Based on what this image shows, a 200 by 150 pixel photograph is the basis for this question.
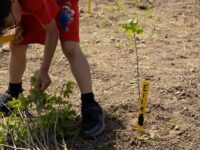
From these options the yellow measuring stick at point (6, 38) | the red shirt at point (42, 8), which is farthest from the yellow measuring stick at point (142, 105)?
the yellow measuring stick at point (6, 38)

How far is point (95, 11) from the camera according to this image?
4.14 m

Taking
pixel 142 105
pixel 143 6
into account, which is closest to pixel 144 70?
pixel 142 105

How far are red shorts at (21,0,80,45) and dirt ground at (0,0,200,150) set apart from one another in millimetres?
430

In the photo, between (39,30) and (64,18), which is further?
(39,30)

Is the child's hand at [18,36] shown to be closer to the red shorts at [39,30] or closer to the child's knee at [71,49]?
the red shorts at [39,30]

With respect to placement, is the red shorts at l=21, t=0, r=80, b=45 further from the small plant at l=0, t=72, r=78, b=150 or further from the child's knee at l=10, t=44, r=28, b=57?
the small plant at l=0, t=72, r=78, b=150

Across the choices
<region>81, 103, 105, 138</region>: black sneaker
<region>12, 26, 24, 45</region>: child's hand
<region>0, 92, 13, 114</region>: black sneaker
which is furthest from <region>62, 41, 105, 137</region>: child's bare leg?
<region>0, 92, 13, 114</region>: black sneaker

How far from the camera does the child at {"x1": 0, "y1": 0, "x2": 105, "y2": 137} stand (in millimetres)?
2098

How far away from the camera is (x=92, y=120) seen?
7.76 feet

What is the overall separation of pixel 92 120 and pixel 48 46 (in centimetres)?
45

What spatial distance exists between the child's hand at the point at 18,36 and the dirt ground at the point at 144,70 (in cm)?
43

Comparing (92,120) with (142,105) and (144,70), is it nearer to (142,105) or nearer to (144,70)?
(142,105)

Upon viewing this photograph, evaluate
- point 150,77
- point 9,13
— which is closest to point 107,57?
point 150,77

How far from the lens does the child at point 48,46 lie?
6.88 feet
